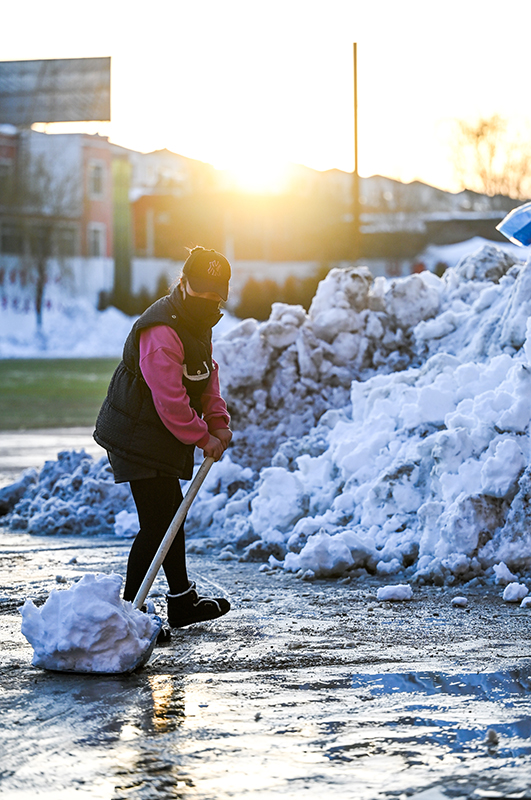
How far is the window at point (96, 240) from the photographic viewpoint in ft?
155

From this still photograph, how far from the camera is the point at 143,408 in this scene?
14.7 feet

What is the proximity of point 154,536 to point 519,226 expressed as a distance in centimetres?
357

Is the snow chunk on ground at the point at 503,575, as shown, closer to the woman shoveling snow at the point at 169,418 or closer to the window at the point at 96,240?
Result: the woman shoveling snow at the point at 169,418

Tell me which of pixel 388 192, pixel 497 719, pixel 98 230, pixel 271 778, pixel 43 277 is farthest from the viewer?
pixel 388 192

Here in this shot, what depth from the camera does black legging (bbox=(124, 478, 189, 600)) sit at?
14.8 ft

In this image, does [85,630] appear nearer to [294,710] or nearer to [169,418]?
[294,710]

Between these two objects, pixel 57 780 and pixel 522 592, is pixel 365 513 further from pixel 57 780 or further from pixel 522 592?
pixel 57 780

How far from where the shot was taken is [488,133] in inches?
1908

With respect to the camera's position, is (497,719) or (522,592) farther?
(522,592)

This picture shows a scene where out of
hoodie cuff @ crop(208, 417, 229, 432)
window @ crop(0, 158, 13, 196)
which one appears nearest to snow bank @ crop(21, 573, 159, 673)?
hoodie cuff @ crop(208, 417, 229, 432)

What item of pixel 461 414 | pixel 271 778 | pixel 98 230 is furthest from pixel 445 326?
pixel 98 230

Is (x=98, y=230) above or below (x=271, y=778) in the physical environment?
above

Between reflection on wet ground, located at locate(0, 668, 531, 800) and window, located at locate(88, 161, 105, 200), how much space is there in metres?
44.6

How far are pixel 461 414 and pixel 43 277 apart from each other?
39.4 metres
